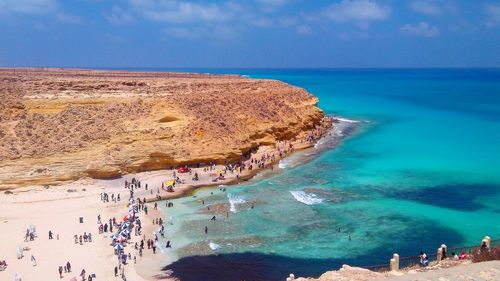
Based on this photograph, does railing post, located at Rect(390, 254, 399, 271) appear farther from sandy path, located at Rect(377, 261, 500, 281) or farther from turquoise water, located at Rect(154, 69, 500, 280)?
turquoise water, located at Rect(154, 69, 500, 280)

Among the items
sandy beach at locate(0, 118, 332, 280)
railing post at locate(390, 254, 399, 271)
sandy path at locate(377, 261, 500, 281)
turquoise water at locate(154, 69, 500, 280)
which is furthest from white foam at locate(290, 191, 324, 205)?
sandy path at locate(377, 261, 500, 281)

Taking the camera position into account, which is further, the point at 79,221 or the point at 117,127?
the point at 117,127

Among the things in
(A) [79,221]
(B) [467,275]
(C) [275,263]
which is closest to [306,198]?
(C) [275,263]

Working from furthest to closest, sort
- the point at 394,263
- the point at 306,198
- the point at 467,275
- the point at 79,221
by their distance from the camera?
1. the point at 306,198
2. the point at 79,221
3. the point at 394,263
4. the point at 467,275

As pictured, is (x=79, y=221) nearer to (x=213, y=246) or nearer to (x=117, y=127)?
(x=213, y=246)

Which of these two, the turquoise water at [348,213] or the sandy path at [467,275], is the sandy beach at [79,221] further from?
the sandy path at [467,275]

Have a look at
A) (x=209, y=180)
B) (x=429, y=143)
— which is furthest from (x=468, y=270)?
(x=429, y=143)

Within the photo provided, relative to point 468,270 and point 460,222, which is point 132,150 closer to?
point 460,222
